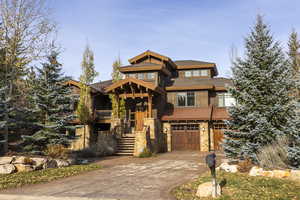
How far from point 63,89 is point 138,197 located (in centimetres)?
1040

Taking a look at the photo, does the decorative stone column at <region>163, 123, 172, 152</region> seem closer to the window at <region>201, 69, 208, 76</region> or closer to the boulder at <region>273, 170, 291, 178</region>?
the window at <region>201, 69, 208, 76</region>

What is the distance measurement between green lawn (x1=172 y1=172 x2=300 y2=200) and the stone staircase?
34.8ft

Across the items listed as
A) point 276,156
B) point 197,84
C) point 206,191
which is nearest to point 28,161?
point 206,191

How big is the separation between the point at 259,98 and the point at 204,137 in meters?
11.2

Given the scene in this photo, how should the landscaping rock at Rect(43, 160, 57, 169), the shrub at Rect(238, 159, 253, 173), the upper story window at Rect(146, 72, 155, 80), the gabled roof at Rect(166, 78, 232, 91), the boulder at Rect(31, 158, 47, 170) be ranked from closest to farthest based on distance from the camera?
the shrub at Rect(238, 159, 253, 173) < the boulder at Rect(31, 158, 47, 170) < the landscaping rock at Rect(43, 160, 57, 169) < the gabled roof at Rect(166, 78, 232, 91) < the upper story window at Rect(146, 72, 155, 80)

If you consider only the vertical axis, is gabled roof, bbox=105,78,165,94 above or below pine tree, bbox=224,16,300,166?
above

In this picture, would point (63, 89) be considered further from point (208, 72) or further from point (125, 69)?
point (208, 72)

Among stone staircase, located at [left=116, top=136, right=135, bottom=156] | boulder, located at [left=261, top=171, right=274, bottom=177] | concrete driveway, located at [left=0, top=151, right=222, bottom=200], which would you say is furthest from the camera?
stone staircase, located at [left=116, top=136, right=135, bottom=156]

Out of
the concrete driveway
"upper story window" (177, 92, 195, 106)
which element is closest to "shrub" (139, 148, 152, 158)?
the concrete driveway

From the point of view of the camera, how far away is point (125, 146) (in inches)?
758

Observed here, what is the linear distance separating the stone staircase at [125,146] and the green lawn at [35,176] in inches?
255

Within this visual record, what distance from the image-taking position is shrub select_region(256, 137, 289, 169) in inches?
375

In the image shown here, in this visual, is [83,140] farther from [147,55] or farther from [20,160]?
[20,160]

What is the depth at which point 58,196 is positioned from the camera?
7164mm
